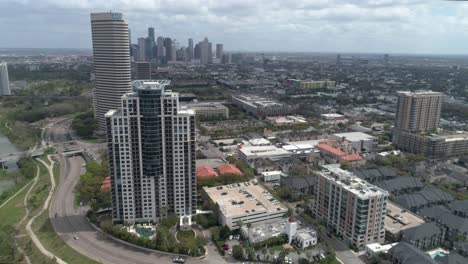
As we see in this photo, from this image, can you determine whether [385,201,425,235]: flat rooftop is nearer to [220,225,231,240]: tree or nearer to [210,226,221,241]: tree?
[220,225,231,240]: tree

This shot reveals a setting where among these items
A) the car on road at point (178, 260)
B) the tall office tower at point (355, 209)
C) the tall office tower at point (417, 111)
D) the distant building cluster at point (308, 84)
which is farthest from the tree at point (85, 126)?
the distant building cluster at point (308, 84)

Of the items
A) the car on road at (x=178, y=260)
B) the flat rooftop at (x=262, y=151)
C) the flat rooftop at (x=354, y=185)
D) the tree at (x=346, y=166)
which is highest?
the flat rooftop at (x=354, y=185)

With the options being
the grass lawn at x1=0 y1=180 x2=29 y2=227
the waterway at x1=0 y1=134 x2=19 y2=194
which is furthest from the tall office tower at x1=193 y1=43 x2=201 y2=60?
the grass lawn at x1=0 y1=180 x2=29 y2=227

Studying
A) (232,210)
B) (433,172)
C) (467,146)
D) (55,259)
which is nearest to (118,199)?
(55,259)

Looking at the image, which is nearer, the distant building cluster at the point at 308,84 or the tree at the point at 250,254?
the tree at the point at 250,254

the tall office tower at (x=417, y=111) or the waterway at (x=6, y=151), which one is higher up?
the tall office tower at (x=417, y=111)

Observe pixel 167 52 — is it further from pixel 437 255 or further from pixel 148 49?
pixel 437 255

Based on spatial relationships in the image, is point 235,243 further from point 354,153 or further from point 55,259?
point 354,153

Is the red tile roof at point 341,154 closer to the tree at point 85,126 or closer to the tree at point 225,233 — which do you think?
the tree at point 225,233
